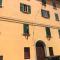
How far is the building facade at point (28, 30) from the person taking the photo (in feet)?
64.7

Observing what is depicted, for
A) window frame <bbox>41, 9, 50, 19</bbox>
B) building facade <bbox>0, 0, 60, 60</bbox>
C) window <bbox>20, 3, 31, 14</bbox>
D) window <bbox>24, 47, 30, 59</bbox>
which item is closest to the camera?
building facade <bbox>0, 0, 60, 60</bbox>

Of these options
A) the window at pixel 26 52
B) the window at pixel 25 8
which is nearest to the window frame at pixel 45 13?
the window at pixel 25 8

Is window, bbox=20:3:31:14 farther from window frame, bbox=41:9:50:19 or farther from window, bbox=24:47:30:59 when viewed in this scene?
window, bbox=24:47:30:59

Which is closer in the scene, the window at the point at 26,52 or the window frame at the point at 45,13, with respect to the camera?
the window at the point at 26,52

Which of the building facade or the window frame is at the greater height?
the window frame

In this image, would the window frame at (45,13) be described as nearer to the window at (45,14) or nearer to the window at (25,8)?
the window at (45,14)

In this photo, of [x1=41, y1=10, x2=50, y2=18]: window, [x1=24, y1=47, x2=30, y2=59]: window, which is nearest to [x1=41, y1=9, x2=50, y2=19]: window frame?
[x1=41, y1=10, x2=50, y2=18]: window

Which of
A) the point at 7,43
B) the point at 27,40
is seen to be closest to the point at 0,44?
the point at 7,43

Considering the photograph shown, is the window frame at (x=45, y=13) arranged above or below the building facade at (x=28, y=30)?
above

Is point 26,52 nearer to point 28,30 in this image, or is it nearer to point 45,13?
point 28,30

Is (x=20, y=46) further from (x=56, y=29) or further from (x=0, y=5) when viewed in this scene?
(x=56, y=29)

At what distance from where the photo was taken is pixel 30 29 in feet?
74.0

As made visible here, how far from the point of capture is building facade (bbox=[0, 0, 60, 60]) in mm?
19734

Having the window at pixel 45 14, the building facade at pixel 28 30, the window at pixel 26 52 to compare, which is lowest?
the window at pixel 26 52
